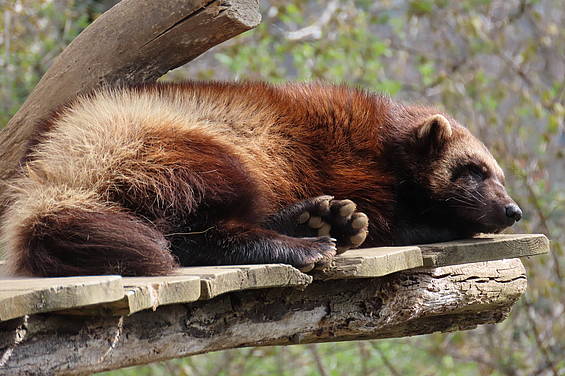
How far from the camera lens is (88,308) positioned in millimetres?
2002

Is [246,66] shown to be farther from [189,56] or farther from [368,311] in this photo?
[368,311]

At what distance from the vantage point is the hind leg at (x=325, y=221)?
9.49 ft

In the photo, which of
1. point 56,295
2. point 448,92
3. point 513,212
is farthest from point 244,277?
point 448,92

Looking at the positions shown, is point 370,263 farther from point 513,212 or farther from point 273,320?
Result: point 513,212

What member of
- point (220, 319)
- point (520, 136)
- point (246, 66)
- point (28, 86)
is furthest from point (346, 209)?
point (520, 136)

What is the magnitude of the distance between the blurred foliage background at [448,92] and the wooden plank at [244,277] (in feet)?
13.1

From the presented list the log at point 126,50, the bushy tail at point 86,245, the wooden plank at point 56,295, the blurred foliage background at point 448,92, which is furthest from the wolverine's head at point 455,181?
the blurred foliage background at point 448,92

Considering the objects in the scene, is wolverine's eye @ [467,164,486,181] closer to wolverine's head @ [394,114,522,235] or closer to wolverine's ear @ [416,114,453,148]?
wolverine's head @ [394,114,522,235]

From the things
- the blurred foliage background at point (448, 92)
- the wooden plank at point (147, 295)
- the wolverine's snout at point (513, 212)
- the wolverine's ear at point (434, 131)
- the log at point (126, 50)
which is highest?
the log at point (126, 50)

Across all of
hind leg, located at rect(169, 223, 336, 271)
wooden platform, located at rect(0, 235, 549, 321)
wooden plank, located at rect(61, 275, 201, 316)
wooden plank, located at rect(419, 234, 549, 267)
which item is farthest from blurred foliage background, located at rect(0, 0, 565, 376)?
wooden plank, located at rect(61, 275, 201, 316)

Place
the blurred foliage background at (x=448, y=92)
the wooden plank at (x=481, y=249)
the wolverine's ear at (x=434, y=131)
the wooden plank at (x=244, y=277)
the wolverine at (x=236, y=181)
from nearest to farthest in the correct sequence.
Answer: the wooden plank at (x=244, y=277)
the wolverine at (x=236, y=181)
the wooden plank at (x=481, y=249)
the wolverine's ear at (x=434, y=131)
the blurred foliage background at (x=448, y=92)

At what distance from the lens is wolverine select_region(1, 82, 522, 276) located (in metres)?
2.49

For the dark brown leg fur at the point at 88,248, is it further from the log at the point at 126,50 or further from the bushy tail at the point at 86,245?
the log at the point at 126,50

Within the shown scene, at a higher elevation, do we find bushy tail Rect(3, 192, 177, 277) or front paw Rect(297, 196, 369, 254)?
bushy tail Rect(3, 192, 177, 277)
